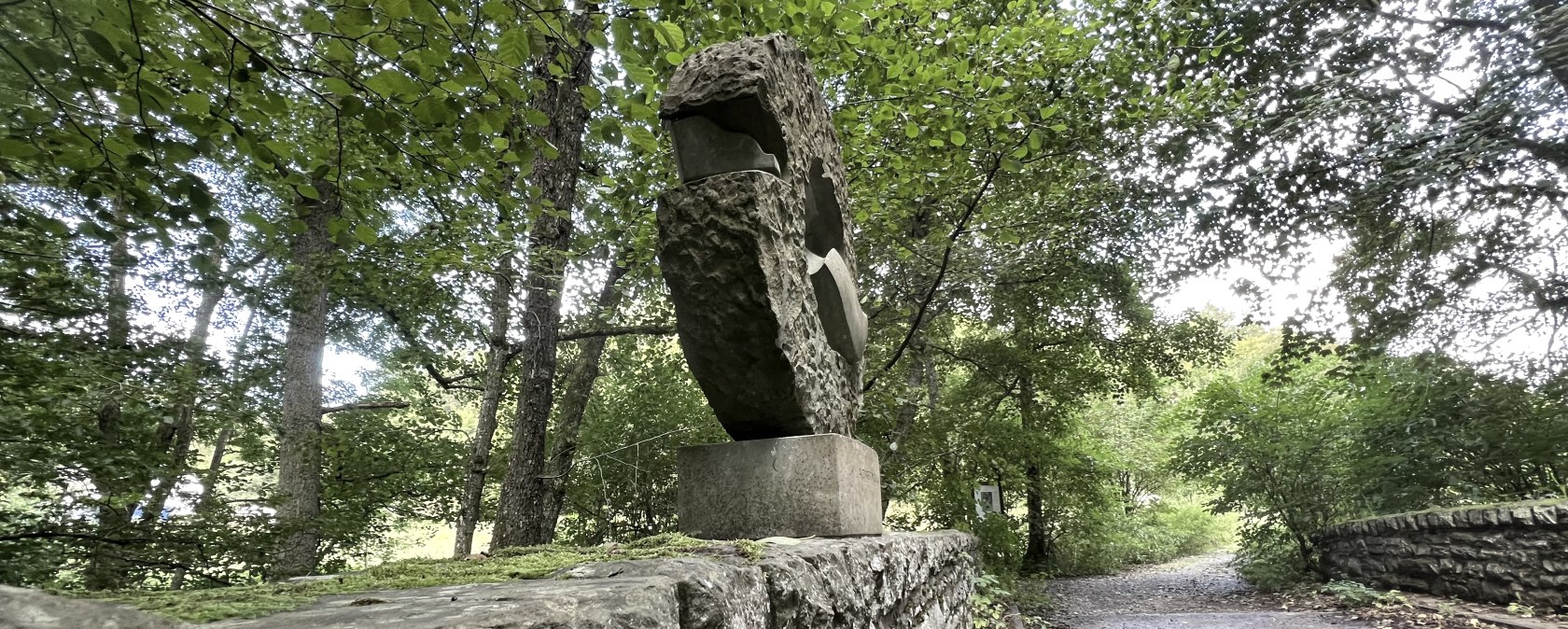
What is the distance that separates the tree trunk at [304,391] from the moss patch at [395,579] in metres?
5.71

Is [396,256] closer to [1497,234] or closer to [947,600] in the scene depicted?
[947,600]

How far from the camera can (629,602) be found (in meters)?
1.28

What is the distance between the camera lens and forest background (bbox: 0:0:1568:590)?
324 centimetres

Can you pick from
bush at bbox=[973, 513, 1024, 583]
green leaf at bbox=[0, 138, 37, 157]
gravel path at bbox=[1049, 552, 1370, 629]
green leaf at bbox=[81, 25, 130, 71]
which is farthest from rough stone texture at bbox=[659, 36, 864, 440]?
bush at bbox=[973, 513, 1024, 583]

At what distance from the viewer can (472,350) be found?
10102mm

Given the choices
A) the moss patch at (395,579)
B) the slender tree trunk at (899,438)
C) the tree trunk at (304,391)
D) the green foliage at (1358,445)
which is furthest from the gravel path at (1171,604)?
the tree trunk at (304,391)

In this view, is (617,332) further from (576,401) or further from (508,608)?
(508,608)

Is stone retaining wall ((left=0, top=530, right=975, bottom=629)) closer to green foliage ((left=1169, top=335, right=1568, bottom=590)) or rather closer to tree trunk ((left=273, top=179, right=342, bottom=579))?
tree trunk ((left=273, top=179, right=342, bottom=579))

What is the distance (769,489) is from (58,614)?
228 centimetres

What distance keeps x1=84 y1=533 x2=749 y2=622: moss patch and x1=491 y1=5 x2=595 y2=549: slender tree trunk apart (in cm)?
306

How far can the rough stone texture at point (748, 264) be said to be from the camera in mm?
2865

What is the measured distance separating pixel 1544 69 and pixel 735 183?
8.71 m

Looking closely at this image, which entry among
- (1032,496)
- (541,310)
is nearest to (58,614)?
(541,310)

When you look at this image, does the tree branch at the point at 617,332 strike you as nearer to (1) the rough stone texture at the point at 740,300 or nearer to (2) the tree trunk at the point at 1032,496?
(1) the rough stone texture at the point at 740,300
